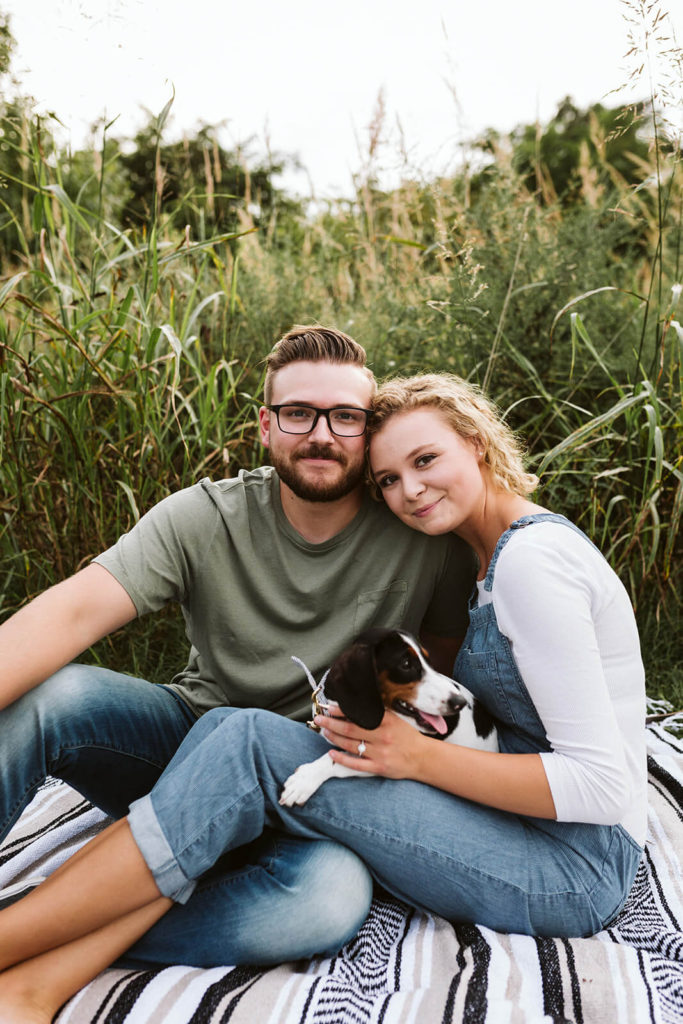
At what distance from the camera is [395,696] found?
6.13ft

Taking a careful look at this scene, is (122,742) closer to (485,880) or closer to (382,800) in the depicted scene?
(382,800)

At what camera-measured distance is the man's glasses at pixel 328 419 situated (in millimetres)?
2076

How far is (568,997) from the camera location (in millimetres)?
1421

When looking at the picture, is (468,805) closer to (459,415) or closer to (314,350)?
(459,415)

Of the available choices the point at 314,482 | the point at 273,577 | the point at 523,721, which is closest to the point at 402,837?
the point at 523,721

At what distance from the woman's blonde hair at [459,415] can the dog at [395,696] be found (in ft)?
1.63

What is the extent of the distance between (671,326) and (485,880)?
200cm

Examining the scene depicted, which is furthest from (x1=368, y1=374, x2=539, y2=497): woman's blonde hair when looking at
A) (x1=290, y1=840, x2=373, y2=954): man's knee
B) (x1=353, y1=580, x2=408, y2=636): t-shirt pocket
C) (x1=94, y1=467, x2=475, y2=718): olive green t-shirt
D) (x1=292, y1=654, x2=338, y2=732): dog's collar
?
(x1=290, y1=840, x2=373, y2=954): man's knee

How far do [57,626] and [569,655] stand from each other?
1.15 m

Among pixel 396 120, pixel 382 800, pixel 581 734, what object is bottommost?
pixel 382 800

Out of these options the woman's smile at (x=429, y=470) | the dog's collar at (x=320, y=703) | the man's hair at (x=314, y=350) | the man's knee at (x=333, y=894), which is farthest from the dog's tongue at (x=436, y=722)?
the man's hair at (x=314, y=350)

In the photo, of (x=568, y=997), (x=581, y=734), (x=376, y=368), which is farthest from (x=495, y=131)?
(x=568, y=997)

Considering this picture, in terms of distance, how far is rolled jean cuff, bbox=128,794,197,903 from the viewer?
5.06 ft

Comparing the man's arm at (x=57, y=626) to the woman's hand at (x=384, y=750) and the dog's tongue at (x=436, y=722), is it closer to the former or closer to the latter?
the woman's hand at (x=384, y=750)
